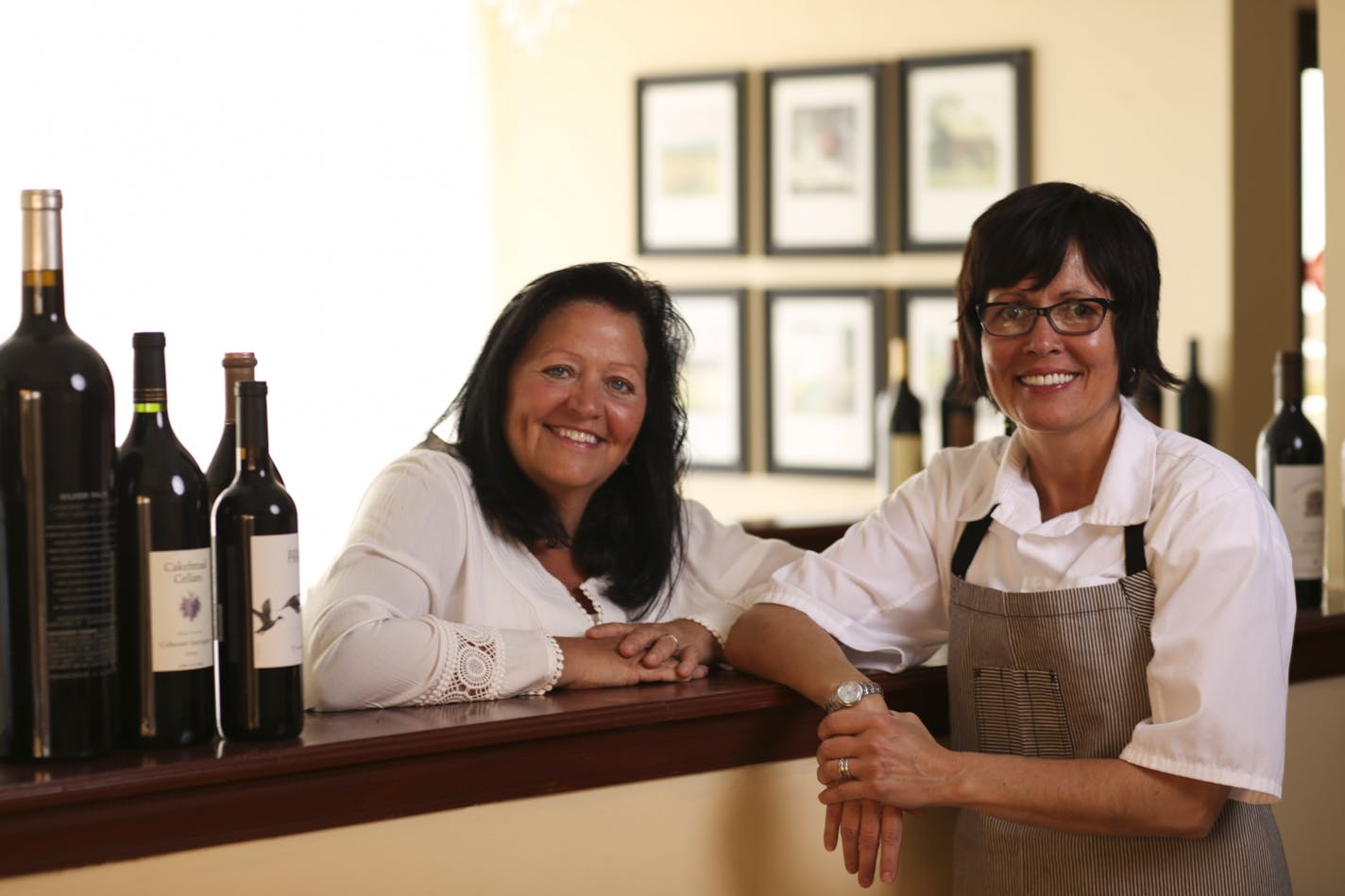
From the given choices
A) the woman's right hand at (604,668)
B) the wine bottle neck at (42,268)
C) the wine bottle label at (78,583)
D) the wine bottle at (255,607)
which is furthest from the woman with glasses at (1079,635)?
the wine bottle neck at (42,268)

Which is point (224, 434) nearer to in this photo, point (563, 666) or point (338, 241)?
point (563, 666)

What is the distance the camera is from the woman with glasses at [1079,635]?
5.34 ft

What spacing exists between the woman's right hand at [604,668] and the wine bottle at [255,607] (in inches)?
15.2

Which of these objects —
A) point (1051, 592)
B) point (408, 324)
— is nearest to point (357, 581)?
point (1051, 592)

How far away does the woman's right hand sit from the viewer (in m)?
1.81

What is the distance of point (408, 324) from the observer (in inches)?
215

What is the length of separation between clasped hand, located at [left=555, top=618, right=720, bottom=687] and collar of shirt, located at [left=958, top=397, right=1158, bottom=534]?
389mm

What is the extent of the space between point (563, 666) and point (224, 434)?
0.46 metres

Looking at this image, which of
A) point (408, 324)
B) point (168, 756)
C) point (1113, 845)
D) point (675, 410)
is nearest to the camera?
point (168, 756)

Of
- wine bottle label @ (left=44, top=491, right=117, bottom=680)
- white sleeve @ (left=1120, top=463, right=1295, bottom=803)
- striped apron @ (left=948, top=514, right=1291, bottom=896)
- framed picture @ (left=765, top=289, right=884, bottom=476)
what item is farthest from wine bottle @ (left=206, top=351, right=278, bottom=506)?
framed picture @ (left=765, top=289, right=884, bottom=476)

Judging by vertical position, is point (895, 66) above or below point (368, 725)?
above

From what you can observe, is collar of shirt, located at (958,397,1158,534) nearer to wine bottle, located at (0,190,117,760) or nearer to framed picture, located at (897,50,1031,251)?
wine bottle, located at (0,190,117,760)

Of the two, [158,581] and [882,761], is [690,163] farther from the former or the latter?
[158,581]

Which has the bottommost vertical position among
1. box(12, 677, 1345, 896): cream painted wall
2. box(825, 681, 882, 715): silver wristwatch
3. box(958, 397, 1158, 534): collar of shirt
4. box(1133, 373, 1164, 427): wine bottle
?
box(12, 677, 1345, 896): cream painted wall
